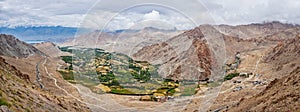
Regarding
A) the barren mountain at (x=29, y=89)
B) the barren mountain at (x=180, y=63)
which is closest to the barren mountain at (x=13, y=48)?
the barren mountain at (x=29, y=89)

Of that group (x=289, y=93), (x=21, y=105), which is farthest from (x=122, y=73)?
(x=289, y=93)

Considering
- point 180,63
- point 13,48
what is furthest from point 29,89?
point 13,48

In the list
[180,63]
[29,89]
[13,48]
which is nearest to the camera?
[180,63]

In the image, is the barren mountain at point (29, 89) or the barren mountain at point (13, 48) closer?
the barren mountain at point (29, 89)

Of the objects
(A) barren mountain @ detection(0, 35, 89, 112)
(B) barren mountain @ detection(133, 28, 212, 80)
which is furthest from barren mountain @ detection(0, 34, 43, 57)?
(B) barren mountain @ detection(133, 28, 212, 80)

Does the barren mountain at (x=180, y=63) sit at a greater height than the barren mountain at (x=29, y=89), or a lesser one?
greater

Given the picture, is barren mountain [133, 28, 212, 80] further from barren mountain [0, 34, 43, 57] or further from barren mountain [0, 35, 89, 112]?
barren mountain [0, 34, 43, 57]

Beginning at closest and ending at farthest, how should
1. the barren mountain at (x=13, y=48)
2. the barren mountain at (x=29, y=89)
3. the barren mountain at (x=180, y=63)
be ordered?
the barren mountain at (x=180, y=63) → the barren mountain at (x=29, y=89) → the barren mountain at (x=13, y=48)

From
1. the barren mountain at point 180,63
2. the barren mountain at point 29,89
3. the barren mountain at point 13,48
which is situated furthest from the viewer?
the barren mountain at point 13,48

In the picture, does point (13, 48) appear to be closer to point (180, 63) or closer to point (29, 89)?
point (29, 89)

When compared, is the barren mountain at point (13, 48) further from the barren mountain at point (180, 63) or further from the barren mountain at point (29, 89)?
the barren mountain at point (180, 63)

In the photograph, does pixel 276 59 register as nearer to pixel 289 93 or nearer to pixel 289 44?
pixel 289 44
